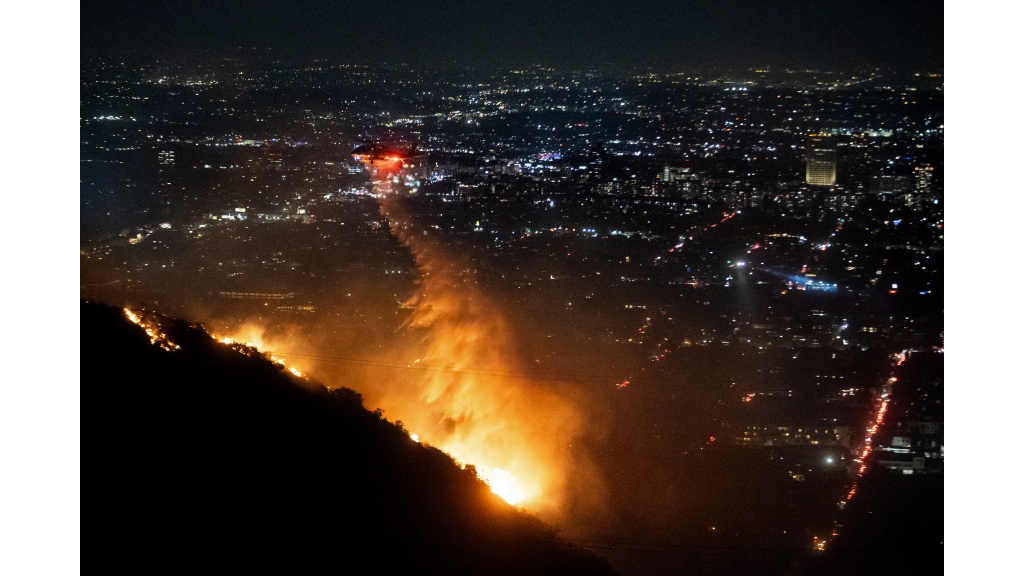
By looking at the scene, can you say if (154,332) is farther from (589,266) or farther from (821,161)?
(821,161)

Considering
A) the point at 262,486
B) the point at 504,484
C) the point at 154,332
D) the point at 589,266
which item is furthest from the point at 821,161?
the point at 154,332

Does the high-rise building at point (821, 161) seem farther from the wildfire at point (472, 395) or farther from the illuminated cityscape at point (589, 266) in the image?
the wildfire at point (472, 395)

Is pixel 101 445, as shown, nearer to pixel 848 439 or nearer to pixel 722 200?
pixel 848 439

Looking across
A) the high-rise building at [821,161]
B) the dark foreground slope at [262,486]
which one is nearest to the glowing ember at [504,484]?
the dark foreground slope at [262,486]

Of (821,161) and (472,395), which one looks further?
(821,161)

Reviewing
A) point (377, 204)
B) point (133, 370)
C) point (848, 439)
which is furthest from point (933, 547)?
point (377, 204)

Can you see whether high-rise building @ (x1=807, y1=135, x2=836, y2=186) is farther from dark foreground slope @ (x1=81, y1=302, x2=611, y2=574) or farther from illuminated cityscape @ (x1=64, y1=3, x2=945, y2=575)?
dark foreground slope @ (x1=81, y1=302, x2=611, y2=574)

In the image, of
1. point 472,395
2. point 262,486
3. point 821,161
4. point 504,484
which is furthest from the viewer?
point 821,161
